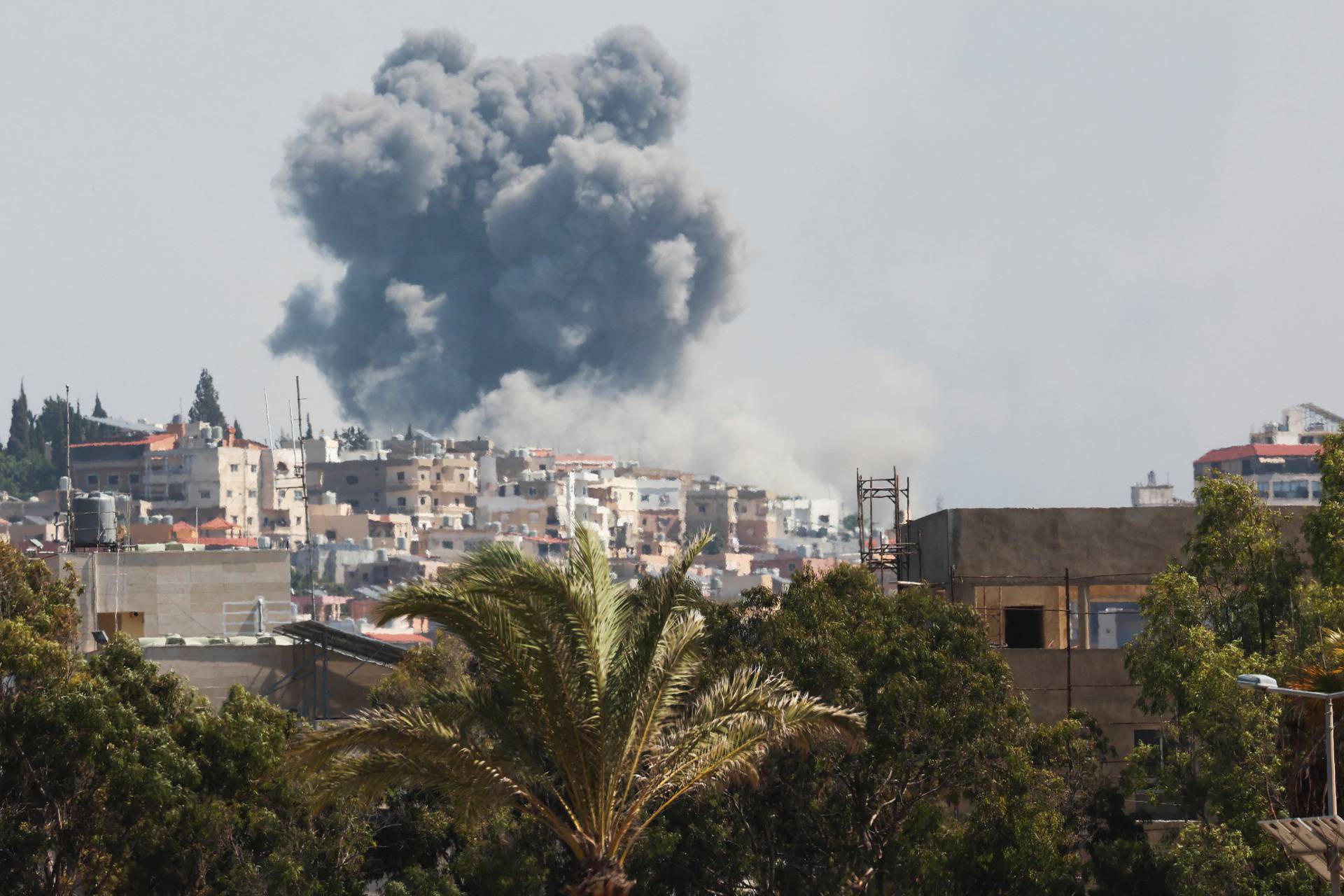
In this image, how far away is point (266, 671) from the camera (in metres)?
40.1

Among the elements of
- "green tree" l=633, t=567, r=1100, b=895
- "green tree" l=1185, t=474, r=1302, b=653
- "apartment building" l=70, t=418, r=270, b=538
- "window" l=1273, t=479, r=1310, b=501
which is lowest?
"green tree" l=633, t=567, r=1100, b=895

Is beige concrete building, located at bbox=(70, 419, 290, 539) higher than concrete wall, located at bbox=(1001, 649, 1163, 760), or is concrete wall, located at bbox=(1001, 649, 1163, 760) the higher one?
beige concrete building, located at bbox=(70, 419, 290, 539)

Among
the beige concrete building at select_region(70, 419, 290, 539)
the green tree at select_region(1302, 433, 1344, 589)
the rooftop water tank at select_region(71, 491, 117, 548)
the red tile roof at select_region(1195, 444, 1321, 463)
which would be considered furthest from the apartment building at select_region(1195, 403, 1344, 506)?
the green tree at select_region(1302, 433, 1344, 589)

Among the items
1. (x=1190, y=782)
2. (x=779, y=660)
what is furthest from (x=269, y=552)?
(x=1190, y=782)

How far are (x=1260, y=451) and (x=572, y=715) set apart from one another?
163m

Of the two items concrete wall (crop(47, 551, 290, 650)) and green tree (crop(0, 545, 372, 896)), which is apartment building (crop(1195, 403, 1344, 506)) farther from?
green tree (crop(0, 545, 372, 896))

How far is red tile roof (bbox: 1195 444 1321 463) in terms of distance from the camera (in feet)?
563

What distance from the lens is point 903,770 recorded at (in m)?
26.4

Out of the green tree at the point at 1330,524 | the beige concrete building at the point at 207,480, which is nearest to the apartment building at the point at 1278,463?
the beige concrete building at the point at 207,480

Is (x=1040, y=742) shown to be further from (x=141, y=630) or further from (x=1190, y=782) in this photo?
(x=141, y=630)

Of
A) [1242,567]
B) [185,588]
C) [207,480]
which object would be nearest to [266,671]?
[185,588]

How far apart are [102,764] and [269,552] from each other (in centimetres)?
2748

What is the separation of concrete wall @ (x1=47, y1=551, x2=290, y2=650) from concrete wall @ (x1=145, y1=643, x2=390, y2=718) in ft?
31.2

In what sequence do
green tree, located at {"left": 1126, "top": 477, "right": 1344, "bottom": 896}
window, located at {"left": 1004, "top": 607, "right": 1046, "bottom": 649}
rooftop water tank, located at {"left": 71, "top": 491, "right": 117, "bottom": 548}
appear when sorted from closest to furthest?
green tree, located at {"left": 1126, "top": 477, "right": 1344, "bottom": 896}, window, located at {"left": 1004, "top": 607, "right": 1046, "bottom": 649}, rooftop water tank, located at {"left": 71, "top": 491, "right": 117, "bottom": 548}
